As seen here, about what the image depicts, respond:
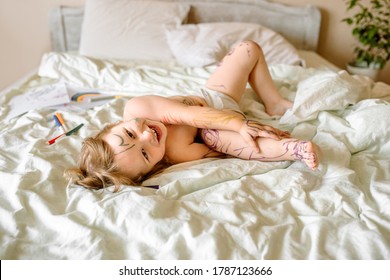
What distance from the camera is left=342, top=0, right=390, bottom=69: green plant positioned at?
2.15 m

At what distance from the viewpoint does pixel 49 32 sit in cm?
255

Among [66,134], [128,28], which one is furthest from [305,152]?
[128,28]

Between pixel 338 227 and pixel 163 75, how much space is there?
1.24m

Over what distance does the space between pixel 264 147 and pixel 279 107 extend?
0.40m

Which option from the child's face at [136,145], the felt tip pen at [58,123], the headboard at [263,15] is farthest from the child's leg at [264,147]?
the headboard at [263,15]

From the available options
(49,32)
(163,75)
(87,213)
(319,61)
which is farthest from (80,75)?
(319,61)

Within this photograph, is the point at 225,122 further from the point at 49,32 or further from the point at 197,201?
the point at 49,32

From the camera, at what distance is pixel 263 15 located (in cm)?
238

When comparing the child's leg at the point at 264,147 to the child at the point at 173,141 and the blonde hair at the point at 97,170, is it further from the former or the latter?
the blonde hair at the point at 97,170

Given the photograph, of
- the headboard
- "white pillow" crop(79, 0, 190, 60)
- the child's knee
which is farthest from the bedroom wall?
the child's knee

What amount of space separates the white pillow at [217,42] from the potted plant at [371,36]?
470 mm

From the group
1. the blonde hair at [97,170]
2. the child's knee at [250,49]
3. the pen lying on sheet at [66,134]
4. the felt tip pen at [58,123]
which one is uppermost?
the child's knee at [250,49]

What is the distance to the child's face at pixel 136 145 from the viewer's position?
3.38ft

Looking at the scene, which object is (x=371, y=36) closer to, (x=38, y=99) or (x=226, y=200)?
(x=226, y=200)
